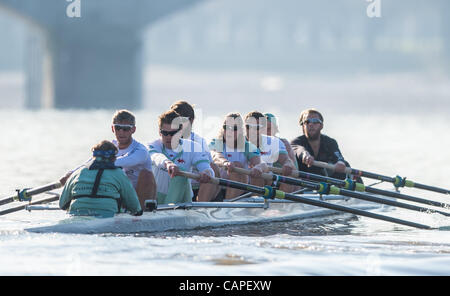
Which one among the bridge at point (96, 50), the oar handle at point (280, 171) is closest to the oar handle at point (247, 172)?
the oar handle at point (280, 171)

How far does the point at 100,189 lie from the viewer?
9.71 meters

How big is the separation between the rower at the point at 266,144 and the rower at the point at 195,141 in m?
0.98

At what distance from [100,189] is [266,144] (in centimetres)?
401

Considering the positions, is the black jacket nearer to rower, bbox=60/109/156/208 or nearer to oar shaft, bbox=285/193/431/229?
oar shaft, bbox=285/193/431/229

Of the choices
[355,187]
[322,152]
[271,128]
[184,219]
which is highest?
[271,128]

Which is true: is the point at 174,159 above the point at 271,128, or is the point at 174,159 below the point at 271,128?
below

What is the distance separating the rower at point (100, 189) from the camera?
Result: 9.62 m

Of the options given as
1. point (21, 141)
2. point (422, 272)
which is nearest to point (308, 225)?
point (422, 272)

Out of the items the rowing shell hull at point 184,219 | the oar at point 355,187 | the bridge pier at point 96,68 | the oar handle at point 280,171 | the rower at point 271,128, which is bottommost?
the rowing shell hull at point 184,219

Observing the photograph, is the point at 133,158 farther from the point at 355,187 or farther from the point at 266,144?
the point at 355,187

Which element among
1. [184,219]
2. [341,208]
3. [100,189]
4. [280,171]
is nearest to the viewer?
[100,189]

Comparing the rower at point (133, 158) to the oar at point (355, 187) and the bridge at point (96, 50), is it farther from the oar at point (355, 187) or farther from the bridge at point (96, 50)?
the bridge at point (96, 50)

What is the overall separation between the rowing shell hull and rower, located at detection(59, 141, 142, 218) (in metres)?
0.12

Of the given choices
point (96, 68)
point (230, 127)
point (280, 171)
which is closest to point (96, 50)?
point (96, 68)
